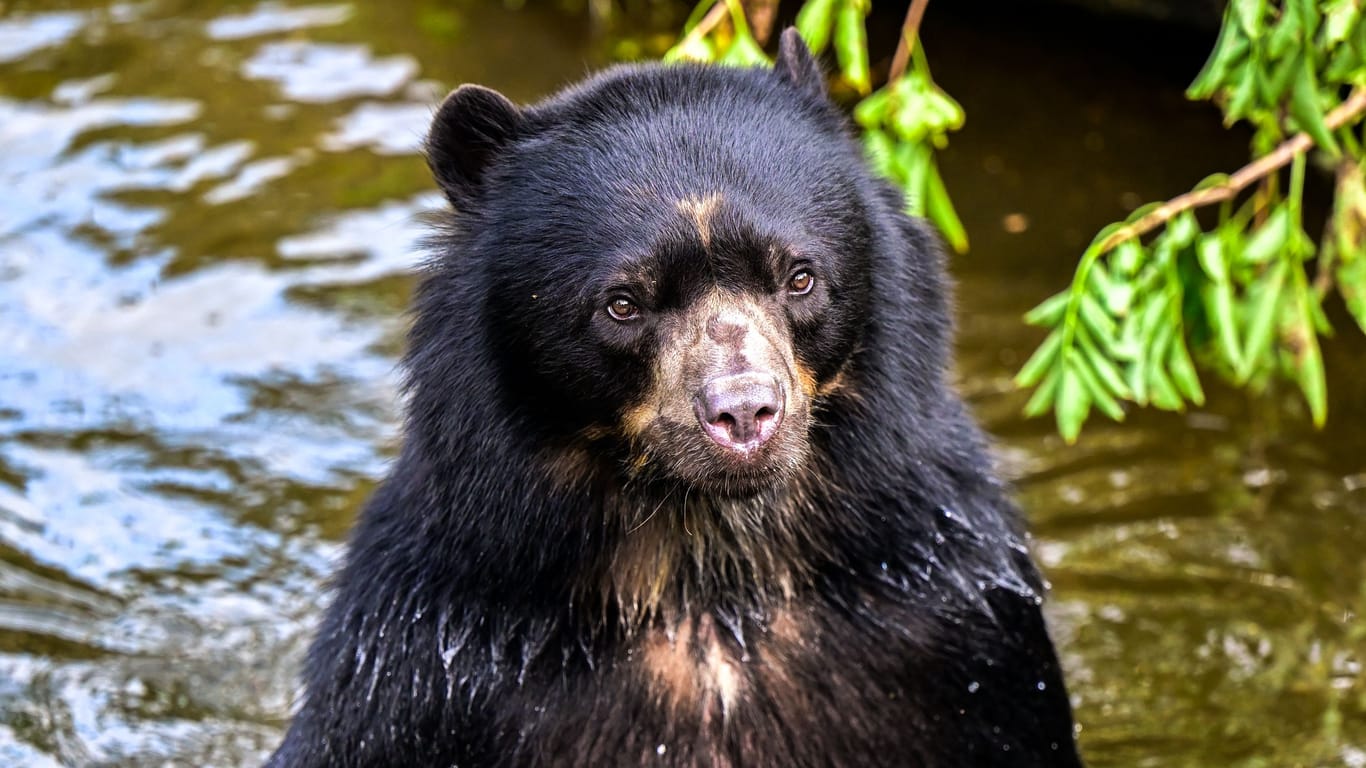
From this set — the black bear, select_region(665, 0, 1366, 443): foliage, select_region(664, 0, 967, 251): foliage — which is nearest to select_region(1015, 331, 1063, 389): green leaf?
select_region(665, 0, 1366, 443): foliage

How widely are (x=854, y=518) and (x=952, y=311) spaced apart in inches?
23.9

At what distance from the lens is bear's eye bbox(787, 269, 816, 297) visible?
436 centimetres

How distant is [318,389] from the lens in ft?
27.5

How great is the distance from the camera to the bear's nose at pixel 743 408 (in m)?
4.03

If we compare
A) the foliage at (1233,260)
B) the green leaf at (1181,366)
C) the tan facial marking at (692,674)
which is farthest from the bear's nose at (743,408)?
the green leaf at (1181,366)

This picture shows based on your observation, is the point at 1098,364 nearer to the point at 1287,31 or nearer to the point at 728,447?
the point at 1287,31

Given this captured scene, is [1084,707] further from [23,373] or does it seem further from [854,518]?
[23,373]

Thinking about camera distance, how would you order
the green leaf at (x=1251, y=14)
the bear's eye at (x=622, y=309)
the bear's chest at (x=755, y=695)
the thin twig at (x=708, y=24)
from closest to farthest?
the bear's eye at (x=622, y=309), the bear's chest at (x=755, y=695), the green leaf at (x=1251, y=14), the thin twig at (x=708, y=24)

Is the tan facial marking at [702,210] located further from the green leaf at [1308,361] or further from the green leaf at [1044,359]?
the green leaf at [1308,361]

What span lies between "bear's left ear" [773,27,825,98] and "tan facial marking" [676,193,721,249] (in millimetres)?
703

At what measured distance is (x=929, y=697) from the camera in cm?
484

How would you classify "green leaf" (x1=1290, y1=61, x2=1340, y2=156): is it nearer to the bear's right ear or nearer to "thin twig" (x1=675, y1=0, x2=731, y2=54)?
"thin twig" (x1=675, y1=0, x2=731, y2=54)

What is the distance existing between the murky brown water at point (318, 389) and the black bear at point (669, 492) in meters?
1.62

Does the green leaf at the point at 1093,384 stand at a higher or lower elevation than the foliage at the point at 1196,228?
lower
